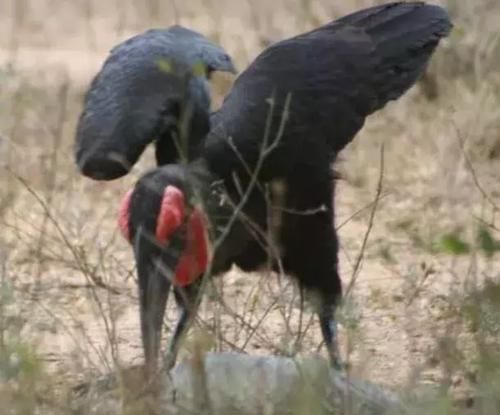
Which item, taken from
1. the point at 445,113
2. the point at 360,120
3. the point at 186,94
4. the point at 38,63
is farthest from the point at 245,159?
the point at 38,63

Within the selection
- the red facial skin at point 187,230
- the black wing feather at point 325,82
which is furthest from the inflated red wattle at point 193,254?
the black wing feather at point 325,82

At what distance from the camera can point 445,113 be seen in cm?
625

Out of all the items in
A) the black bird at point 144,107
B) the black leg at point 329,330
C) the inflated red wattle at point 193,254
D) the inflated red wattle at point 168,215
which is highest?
the black bird at point 144,107

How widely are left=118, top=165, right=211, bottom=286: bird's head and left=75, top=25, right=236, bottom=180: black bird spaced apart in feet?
0.28

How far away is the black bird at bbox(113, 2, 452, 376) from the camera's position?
3.97 meters

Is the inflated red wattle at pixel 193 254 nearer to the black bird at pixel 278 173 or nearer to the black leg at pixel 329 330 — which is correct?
the black bird at pixel 278 173

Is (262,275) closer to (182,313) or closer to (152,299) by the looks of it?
(182,313)

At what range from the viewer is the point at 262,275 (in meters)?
4.51

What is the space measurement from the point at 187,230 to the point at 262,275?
0.55 meters

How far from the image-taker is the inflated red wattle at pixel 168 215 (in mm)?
3934

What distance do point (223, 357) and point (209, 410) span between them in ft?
1.08

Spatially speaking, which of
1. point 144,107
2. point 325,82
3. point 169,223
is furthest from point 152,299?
point 325,82

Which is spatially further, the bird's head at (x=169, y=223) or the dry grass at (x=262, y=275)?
the bird's head at (x=169, y=223)

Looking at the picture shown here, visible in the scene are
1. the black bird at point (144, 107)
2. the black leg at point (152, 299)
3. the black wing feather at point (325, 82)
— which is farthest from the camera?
the black wing feather at point (325, 82)
